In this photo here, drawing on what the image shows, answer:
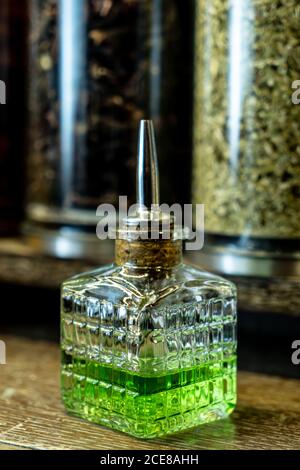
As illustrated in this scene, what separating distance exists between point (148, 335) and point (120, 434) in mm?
92

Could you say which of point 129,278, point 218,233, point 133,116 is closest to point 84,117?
point 133,116

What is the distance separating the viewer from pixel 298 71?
2.48 feet

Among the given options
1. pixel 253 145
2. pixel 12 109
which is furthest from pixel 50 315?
pixel 253 145

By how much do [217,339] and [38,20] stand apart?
0.49 metres

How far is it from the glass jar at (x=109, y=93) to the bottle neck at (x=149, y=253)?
27 centimetres

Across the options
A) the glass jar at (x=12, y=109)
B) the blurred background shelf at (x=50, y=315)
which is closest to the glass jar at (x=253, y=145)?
the blurred background shelf at (x=50, y=315)

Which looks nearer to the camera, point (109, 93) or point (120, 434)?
point (120, 434)

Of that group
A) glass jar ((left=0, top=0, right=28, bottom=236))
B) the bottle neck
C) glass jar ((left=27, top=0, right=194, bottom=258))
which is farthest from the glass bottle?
glass jar ((left=0, top=0, right=28, bottom=236))

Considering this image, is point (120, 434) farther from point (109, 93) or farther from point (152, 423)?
point (109, 93)

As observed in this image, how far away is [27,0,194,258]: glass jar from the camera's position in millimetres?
904

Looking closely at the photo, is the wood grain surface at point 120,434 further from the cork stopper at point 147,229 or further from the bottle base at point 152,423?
the cork stopper at point 147,229

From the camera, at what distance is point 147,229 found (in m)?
0.64

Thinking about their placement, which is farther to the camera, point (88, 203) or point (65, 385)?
point (88, 203)

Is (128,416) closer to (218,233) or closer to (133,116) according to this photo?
(218,233)
